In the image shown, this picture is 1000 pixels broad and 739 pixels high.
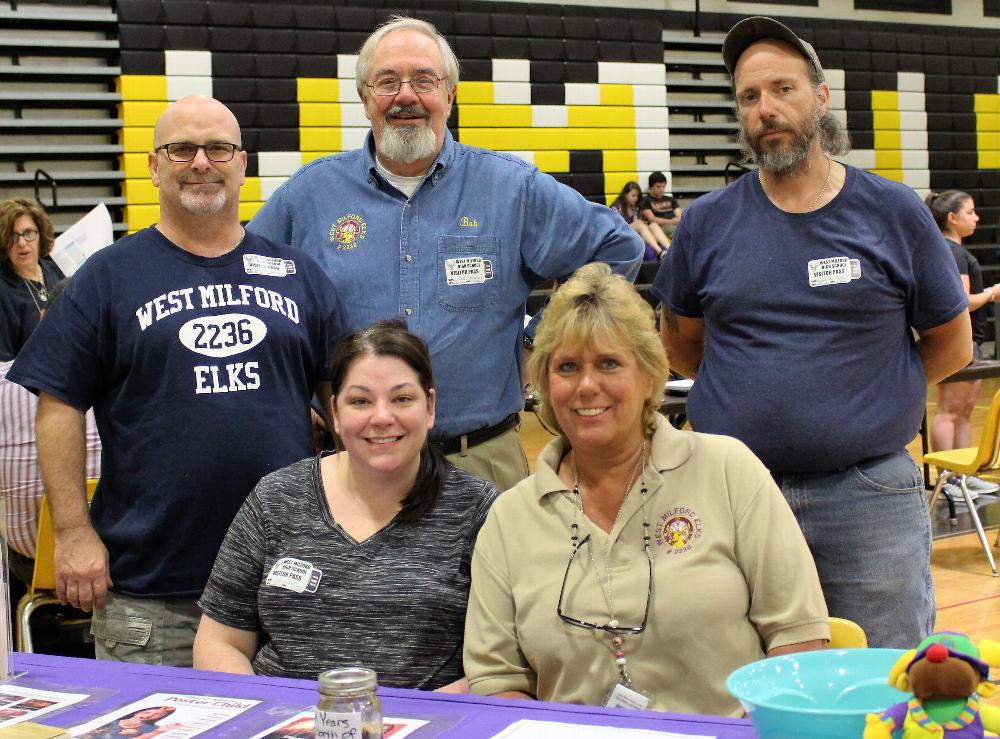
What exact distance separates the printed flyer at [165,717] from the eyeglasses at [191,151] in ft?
3.91

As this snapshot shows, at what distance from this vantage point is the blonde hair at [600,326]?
1.84 meters

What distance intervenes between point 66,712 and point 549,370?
88cm

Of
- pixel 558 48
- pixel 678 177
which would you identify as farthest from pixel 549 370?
Result: pixel 678 177

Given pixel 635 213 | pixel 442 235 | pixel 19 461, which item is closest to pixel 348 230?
pixel 442 235

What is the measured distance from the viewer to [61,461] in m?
2.34

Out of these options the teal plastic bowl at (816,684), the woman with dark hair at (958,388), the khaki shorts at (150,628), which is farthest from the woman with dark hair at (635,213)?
the teal plastic bowl at (816,684)

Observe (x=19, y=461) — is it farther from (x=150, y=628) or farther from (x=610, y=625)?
(x=610, y=625)

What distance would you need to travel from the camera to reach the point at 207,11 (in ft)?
30.6

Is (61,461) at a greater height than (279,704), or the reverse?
(61,461)

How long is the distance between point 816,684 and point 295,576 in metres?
0.97

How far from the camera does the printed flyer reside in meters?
1.48

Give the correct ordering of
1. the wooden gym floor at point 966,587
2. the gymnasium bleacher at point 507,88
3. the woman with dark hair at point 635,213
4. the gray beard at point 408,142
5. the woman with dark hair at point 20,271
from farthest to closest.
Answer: the woman with dark hair at point 635,213, the gymnasium bleacher at point 507,88, the woman with dark hair at point 20,271, the wooden gym floor at point 966,587, the gray beard at point 408,142

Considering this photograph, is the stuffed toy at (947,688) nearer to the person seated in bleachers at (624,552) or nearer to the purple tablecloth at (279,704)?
the purple tablecloth at (279,704)

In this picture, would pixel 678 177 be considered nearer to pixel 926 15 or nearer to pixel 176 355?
pixel 926 15
